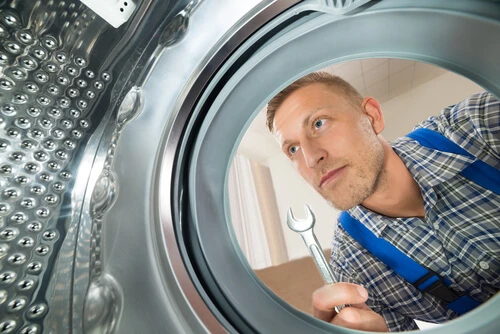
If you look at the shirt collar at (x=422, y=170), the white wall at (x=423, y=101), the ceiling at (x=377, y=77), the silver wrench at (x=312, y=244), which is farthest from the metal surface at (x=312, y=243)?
the white wall at (x=423, y=101)

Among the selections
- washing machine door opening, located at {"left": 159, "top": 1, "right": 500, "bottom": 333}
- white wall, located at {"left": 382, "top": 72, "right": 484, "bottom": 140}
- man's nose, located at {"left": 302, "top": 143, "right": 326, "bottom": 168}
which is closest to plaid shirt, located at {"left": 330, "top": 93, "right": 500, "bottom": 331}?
man's nose, located at {"left": 302, "top": 143, "right": 326, "bottom": 168}

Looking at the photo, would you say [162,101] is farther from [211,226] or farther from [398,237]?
[398,237]

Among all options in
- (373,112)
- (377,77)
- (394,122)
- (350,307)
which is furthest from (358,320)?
(394,122)

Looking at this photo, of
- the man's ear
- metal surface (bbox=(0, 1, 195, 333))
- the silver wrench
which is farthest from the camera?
the man's ear

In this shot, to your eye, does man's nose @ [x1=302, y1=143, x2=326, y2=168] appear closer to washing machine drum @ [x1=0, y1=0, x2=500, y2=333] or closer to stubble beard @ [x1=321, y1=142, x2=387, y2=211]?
stubble beard @ [x1=321, y1=142, x2=387, y2=211]

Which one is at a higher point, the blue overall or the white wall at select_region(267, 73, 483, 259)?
the white wall at select_region(267, 73, 483, 259)

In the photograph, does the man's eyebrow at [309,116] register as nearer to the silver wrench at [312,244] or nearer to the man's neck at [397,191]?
the man's neck at [397,191]

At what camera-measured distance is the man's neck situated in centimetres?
116

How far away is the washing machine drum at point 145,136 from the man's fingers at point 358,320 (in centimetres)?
20

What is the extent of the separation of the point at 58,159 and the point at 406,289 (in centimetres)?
127

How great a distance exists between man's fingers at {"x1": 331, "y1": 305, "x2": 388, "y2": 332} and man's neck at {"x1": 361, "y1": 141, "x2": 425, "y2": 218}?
2.32 feet

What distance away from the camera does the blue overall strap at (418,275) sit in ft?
3.29

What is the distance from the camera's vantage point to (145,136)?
37cm

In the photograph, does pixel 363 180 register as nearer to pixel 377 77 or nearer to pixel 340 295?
pixel 340 295
